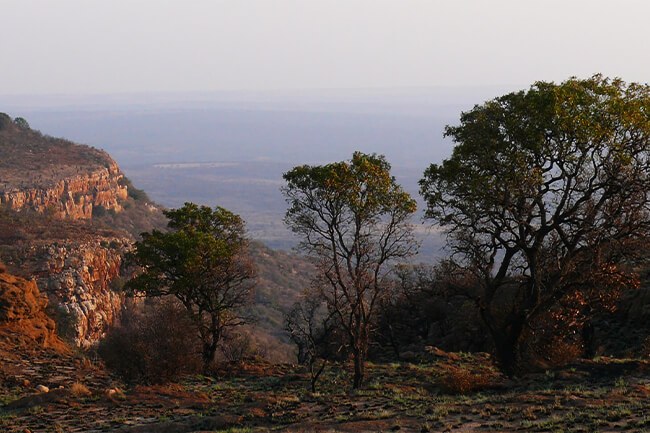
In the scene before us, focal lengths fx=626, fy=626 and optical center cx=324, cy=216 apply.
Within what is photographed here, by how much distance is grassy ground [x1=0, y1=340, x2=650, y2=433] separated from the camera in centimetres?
1343

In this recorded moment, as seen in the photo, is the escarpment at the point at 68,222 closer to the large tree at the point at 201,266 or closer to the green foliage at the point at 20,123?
the green foliage at the point at 20,123

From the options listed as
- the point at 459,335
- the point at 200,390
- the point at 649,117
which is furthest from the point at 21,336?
the point at 649,117

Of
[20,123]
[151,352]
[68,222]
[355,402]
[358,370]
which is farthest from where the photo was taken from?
[20,123]

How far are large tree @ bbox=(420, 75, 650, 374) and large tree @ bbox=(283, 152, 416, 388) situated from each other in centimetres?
122

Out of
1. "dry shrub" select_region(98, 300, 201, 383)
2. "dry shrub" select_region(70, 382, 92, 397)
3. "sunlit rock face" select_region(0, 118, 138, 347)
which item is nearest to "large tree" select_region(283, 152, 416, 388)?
"dry shrub" select_region(98, 300, 201, 383)

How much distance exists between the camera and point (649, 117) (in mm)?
16547

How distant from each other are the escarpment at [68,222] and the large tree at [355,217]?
1042 inches

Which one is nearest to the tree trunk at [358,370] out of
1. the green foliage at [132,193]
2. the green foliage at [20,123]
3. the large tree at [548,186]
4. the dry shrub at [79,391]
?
the large tree at [548,186]

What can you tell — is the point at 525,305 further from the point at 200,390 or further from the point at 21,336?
the point at 21,336

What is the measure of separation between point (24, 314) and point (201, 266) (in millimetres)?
8519

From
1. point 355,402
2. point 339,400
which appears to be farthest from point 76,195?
point 355,402

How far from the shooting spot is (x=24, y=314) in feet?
92.5

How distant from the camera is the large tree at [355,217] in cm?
1872

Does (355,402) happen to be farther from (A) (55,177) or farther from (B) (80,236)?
(A) (55,177)
